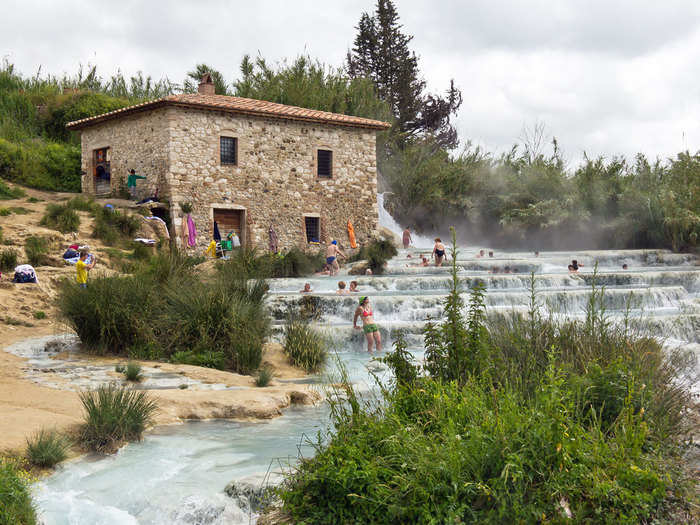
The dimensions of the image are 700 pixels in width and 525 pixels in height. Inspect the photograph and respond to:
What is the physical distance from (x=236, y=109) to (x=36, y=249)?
8.97 m

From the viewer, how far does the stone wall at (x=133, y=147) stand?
22.1m

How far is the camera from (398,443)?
4.11 metres

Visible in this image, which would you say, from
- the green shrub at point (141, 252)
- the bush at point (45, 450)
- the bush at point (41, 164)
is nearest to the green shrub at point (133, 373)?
the bush at point (45, 450)

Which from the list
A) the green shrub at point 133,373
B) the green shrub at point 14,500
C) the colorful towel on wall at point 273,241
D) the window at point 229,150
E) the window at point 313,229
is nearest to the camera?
the green shrub at point 14,500

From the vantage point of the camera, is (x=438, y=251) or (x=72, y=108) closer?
(x=438, y=251)

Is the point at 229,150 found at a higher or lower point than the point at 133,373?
higher

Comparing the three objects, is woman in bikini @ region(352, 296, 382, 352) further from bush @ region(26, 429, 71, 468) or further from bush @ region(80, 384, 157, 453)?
bush @ region(26, 429, 71, 468)

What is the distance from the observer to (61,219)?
61.7ft

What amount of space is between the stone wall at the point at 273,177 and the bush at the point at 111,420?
16.1 m

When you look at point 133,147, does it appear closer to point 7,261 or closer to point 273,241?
point 273,241

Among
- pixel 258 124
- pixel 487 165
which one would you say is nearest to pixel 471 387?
pixel 258 124

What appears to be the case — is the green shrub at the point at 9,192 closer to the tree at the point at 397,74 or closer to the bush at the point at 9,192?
the bush at the point at 9,192

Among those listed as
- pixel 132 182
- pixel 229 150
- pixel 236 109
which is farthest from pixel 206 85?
pixel 132 182

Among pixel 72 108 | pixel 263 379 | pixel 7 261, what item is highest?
pixel 72 108
